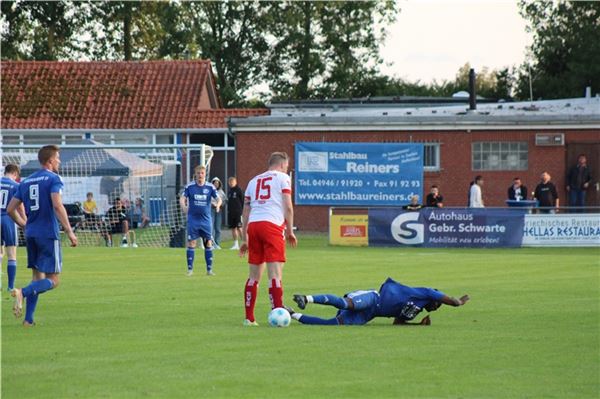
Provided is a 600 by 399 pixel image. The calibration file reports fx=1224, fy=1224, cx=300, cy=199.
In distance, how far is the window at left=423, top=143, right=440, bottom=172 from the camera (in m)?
44.7

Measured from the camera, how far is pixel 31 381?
9891 mm

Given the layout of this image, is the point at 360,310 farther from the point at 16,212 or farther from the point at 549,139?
the point at 549,139

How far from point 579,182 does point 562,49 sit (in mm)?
36380

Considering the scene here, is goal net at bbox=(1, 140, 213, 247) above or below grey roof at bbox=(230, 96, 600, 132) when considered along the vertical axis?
below

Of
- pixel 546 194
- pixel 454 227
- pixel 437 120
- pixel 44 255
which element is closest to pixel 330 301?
pixel 44 255

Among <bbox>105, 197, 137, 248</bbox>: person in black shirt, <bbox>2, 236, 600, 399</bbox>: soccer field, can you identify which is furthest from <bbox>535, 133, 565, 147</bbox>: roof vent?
<bbox>2, 236, 600, 399</bbox>: soccer field

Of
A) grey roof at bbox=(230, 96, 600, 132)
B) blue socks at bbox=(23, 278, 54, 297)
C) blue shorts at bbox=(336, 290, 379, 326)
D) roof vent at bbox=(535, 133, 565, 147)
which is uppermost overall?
grey roof at bbox=(230, 96, 600, 132)

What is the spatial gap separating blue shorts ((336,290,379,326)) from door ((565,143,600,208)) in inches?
1179

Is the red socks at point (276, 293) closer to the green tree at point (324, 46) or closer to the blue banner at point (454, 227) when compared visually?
the blue banner at point (454, 227)

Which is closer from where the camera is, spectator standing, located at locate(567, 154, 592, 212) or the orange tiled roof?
spectator standing, located at locate(567, 154, 592, 212)

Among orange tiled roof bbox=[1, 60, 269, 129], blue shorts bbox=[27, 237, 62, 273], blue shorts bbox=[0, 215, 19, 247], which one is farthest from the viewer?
orange tiled roof bbox=[1, 60, 269, 129]

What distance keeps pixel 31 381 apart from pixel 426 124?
35513 mm

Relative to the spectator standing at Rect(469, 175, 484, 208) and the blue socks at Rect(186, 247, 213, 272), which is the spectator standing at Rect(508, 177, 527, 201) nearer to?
the spectator standing at Rect(469, 175, 484, 208)

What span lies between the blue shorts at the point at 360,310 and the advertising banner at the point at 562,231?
2264 cm
